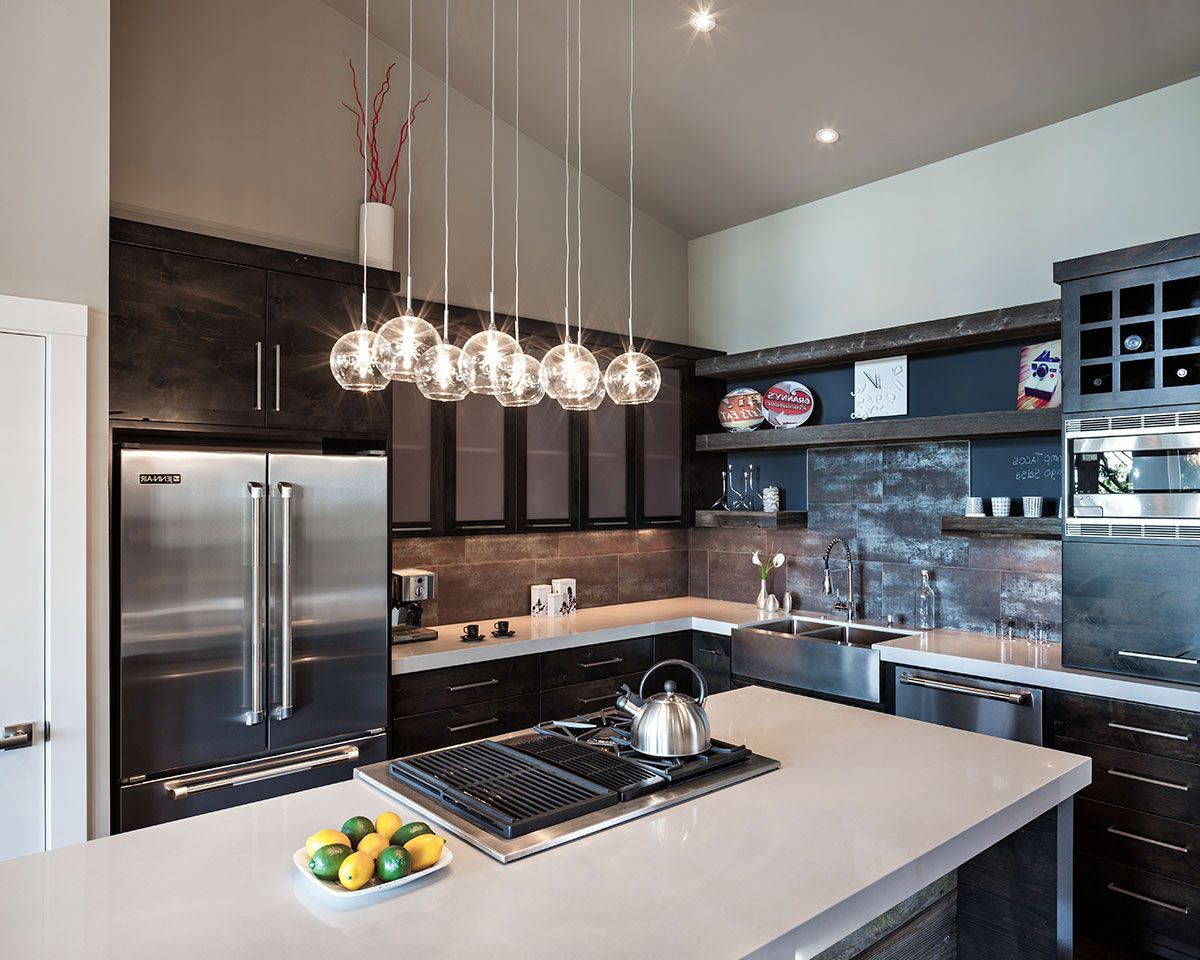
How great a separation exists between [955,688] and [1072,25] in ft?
8.52

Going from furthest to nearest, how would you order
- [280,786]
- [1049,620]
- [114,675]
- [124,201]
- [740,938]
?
[1049,620], [124,201], [280,786], [114,675], [740,938]

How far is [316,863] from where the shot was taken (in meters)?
1.46

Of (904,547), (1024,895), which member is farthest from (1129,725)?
(904,547)

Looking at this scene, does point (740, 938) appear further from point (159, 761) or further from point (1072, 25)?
point (1072, 25)

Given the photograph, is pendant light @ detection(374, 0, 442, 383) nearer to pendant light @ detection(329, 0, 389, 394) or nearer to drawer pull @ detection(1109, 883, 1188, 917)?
pendant light @ detection(329, 0, 389, 394)

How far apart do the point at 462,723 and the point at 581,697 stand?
66cm

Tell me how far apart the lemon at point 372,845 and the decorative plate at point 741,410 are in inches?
143

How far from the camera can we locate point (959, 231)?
4.05 meters

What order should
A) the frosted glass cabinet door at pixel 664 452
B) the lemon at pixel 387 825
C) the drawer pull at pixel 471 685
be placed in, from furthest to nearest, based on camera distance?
the frosted glass cabinet door at pixel 664 452 < the drawer pull at pixel 471 685 < the lemon at pixel 387 825

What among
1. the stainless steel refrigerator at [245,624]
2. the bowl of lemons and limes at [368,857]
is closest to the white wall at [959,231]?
the stainless steel refrigerator at [245,624]

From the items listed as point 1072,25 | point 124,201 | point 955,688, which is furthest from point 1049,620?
point 124,201

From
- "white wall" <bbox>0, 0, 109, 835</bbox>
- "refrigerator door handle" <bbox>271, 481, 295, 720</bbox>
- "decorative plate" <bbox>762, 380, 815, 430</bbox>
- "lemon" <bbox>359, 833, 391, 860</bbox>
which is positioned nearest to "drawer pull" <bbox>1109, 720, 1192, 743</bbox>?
"decorative plate" <bbox>762, 380, 815, 430</bbox>

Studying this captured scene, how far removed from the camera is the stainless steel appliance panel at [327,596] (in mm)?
3059

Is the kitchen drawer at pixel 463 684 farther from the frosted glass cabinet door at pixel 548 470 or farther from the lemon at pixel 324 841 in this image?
the lemon at pixel 324 841
